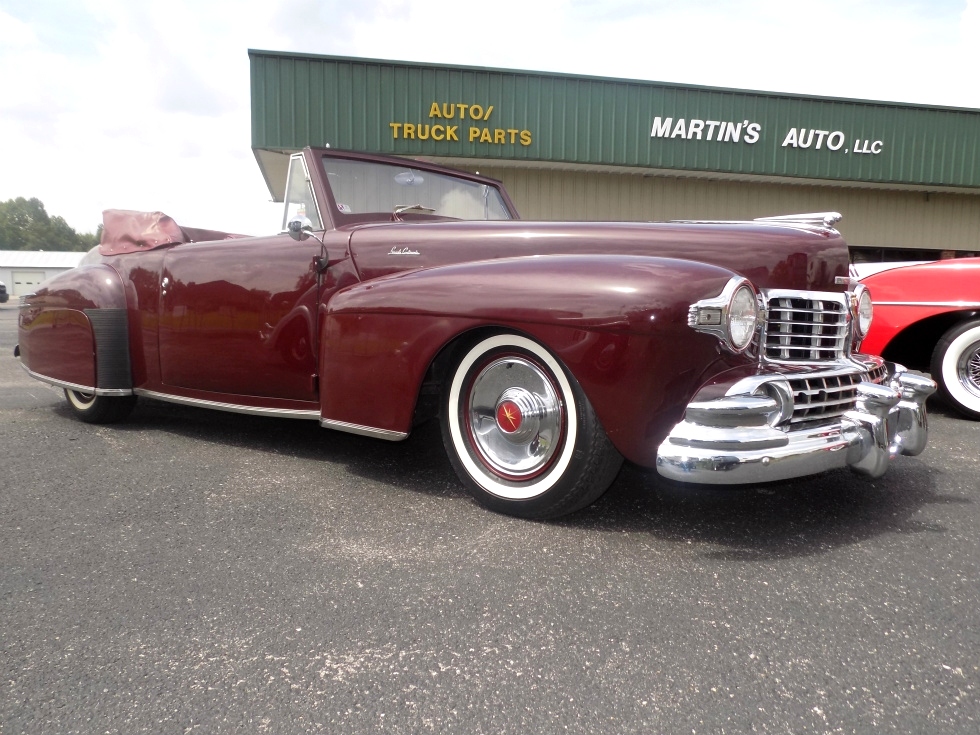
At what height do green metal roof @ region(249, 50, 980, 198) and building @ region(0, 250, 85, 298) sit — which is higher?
green metal roof @ region(249, 50, 980, 198)

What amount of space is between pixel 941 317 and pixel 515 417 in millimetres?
3623

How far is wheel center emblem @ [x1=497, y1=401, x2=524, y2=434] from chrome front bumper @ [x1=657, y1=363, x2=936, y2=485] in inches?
21.2

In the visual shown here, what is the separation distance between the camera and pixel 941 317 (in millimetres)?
4836

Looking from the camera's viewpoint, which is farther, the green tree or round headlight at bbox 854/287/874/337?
the green tree

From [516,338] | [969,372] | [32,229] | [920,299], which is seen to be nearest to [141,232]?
[516,338]

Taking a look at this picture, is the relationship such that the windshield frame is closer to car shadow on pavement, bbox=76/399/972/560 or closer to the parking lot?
car shadow on pavement, bbox=76/399/972/560

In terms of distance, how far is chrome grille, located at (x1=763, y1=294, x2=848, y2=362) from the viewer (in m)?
2.67

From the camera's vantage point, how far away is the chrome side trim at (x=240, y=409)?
3.37 metres

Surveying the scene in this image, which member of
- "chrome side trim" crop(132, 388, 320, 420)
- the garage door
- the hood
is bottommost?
the garage door

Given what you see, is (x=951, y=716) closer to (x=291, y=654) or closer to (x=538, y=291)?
(x=291, y=654)

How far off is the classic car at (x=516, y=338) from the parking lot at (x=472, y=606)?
0.28 metres

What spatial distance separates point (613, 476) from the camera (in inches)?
99.1

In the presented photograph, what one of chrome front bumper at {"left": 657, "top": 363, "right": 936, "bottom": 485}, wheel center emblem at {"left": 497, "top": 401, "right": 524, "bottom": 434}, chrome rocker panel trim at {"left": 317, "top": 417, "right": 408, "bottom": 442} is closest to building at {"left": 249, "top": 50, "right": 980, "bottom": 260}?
chrome rocker panel trim at {"left": 317, "top": 417, "right": 408, "bottom": 442}

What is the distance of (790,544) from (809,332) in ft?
2.67
